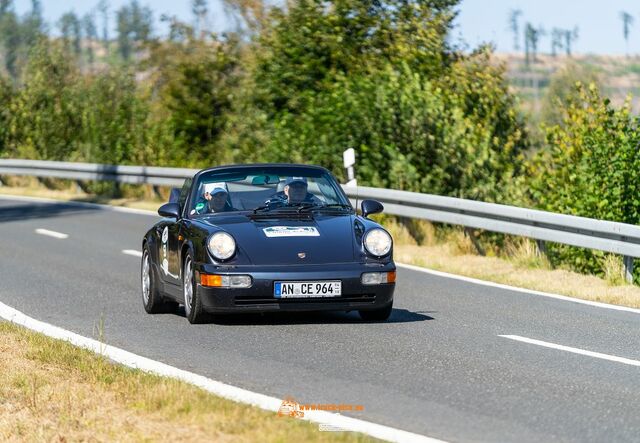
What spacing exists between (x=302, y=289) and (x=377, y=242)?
2.69 ft

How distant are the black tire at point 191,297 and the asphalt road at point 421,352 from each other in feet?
0.29

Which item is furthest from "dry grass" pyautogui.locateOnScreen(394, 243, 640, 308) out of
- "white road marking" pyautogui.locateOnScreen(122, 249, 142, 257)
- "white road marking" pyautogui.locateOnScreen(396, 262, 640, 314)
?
"white road marking" pyautogui.locateOnScreen(122, 249, 142, 257)

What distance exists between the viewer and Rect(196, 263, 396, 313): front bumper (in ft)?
34.3

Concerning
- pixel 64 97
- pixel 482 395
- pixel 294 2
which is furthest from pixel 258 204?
pixel 64 97

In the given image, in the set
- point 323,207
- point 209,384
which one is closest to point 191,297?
point 323,207

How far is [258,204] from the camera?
37.9 feet

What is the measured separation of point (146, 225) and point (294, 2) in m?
7.65

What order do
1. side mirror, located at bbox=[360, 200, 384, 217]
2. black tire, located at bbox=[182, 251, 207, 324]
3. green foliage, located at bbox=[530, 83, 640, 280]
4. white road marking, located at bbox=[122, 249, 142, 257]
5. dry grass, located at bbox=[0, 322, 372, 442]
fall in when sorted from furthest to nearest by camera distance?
1. white road marking, located at bbox=[122, 249, 142, 257]
2. green foliage, located at bbox=[530, 83, 640, 280]
3. side mirror, located at bbox=[360, 200, 384, 217]
4. black tire, located at bbox=[182, 251, 207, 324]
5. dry grass, located at bbox=[0, 322, 372, 442]

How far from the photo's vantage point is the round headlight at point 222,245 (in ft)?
34.6

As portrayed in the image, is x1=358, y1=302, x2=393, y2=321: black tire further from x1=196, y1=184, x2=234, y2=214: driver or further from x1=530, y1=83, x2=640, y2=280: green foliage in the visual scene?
x1=530, y1=83, x2=640, y2=280: green foliage

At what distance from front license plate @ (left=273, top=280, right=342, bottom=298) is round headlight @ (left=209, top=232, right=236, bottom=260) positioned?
18.6 inches

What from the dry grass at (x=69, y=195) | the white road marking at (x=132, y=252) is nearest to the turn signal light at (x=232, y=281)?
the white road marking at (x=132, y=252)

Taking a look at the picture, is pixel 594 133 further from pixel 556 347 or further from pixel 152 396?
pixel 152 396

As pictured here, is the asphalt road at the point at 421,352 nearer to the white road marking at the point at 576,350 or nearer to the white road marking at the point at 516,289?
the white road marking at the point at 576,350
